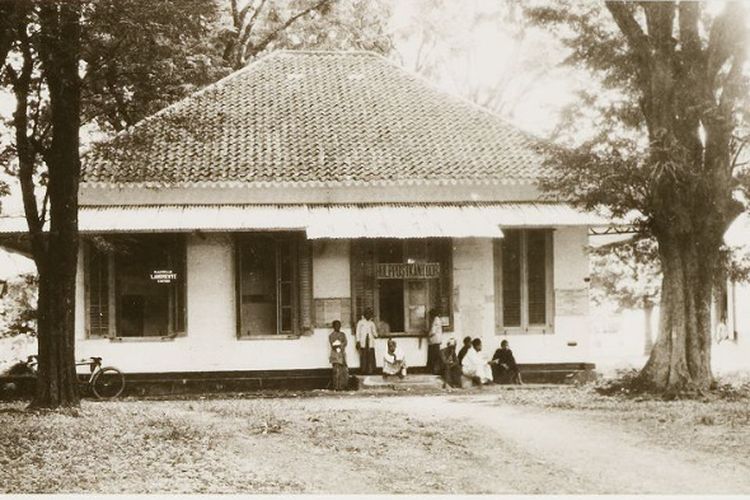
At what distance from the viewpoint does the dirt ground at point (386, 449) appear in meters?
8.49

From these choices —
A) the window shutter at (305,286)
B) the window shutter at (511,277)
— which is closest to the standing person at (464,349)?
the window shutter at (511,277)

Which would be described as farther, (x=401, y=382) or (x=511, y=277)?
(x=511, y=277)

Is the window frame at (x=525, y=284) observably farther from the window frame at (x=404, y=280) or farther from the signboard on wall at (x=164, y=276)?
the signboard on wall at (x=164, y=276)

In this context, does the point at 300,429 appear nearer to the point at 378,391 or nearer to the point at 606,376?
the point at 378,391

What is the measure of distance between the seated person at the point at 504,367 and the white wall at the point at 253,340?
1.47 ft

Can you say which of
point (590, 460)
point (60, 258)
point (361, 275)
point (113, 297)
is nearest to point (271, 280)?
point (361, 275)

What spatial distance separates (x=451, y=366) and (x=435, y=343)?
664mm

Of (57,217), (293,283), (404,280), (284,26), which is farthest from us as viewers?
(284,26)

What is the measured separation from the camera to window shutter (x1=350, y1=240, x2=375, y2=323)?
17.9 m

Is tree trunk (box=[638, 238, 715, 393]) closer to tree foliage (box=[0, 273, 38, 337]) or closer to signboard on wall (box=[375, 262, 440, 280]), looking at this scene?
signboard on wall (box=[375, 262, 440, 280])

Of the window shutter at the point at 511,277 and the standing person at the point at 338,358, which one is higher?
the window shutter at the point at 511,277

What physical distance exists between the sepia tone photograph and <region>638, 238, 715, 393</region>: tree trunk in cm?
4

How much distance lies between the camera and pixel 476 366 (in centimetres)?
1719

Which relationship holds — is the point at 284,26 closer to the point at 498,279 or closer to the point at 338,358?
the point at 498,279
